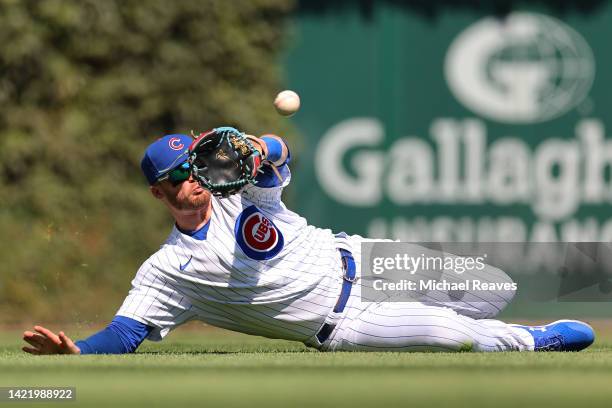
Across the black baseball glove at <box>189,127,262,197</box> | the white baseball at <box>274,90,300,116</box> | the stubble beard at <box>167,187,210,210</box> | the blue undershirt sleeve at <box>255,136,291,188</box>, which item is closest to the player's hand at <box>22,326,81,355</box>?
the stubble beard at <box>167,187,210,210</box>

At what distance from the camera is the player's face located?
573cm

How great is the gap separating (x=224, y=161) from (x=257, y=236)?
462 mm

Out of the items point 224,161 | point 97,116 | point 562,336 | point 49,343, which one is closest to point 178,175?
point 224,161

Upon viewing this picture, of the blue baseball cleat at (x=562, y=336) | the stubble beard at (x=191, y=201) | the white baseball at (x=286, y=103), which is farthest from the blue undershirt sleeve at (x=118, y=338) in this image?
the blue baseball cleat at (x=562, y=336)

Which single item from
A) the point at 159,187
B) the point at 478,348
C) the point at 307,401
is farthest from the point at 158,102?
the point at 307,401

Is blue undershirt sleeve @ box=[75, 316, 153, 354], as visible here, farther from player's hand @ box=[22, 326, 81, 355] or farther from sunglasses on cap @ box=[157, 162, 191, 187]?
sunglasses on cap @ box=[157, 162, 191, 187]

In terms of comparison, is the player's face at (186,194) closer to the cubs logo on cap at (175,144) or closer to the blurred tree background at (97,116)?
the cubs logo on cap at (175,144)

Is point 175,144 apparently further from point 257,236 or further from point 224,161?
point 257,236

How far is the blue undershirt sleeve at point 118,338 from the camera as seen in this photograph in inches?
220

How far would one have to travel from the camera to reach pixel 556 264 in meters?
10.0

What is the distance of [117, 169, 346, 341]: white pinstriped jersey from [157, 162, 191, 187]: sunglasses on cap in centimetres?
23

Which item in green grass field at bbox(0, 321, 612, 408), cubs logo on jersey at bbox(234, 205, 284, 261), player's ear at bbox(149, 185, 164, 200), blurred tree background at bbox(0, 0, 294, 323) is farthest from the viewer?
blurred tree background at bbox(0, 0, 294, 323)

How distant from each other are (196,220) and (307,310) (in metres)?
0.65

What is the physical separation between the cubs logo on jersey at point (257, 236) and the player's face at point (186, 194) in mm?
190
